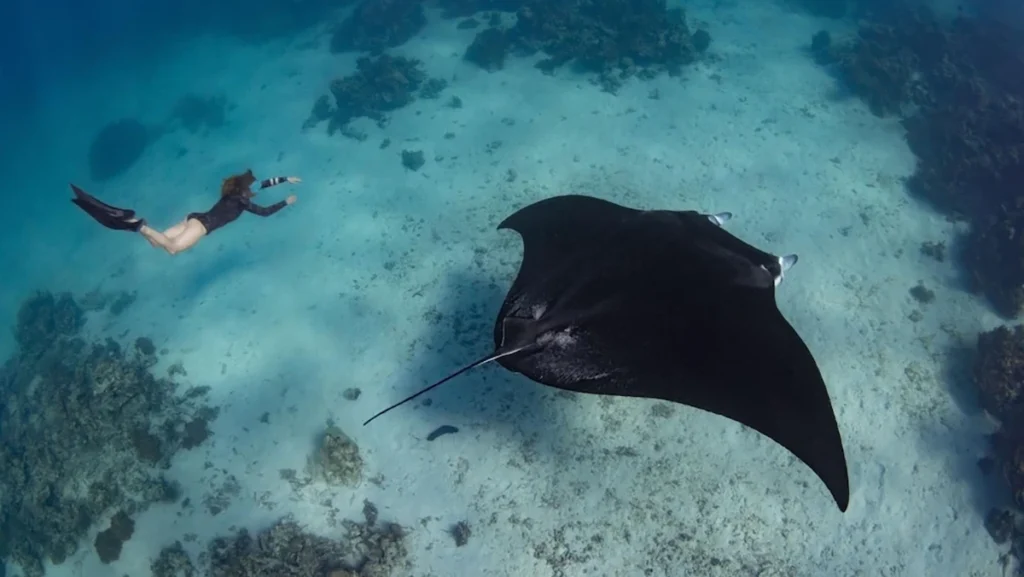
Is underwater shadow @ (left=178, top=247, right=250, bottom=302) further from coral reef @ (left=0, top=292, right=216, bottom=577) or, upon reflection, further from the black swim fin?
the black swim fin

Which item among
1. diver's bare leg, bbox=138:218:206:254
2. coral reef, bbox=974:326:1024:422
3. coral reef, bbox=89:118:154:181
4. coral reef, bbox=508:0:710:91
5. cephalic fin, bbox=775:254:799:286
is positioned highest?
cephalic fin, bbox=775:254:799:286

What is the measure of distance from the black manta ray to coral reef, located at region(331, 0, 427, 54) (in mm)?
18159

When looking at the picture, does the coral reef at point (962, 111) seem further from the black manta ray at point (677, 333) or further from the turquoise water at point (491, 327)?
A: the black manta ray at point (677, 333)

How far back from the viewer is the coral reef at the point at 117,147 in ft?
67.9

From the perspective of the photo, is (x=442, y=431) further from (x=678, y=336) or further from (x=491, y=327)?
(x=678, y=336)

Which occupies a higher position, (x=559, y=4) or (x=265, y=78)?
(x=559, y=4)

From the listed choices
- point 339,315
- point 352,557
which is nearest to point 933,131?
point 339,315

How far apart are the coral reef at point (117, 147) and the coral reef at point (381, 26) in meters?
8.59

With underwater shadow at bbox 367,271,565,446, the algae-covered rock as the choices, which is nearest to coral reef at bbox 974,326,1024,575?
underwater shadow at bbox 367,271,565,446

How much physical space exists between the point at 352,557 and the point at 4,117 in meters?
36.9

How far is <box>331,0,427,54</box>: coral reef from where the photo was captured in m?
20.5

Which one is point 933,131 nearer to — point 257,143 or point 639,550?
point 639,550

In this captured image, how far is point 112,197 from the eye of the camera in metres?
18.4

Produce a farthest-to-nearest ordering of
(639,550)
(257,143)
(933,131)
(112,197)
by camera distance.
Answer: (112,197), (257,143), (933,131), (639,550)
